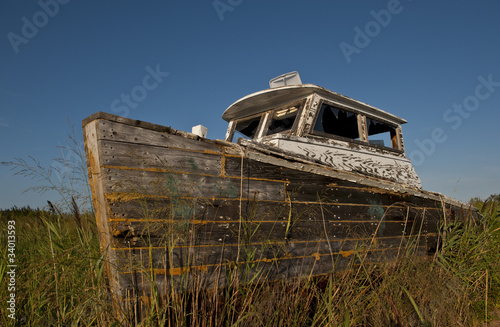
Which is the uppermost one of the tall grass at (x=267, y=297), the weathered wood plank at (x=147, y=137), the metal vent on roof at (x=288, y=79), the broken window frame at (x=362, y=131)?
the metal vent on roof at (x=288, y=79)

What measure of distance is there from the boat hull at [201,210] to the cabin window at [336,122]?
1.46 metres

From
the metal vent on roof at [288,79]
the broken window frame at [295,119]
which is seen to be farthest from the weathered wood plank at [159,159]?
the metal vent on roof at [288,79]

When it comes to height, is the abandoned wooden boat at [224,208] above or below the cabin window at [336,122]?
below

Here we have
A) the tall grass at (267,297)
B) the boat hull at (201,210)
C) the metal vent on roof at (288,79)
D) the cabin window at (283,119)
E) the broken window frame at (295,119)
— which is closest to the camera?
the tall grass at (267,297)

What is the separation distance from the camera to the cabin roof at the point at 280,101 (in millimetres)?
4645

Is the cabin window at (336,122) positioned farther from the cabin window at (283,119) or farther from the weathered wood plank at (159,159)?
the weathered wood plank at (159,159)

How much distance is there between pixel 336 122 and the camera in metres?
5.01

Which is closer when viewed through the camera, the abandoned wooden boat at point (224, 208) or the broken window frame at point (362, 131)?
the abandoned wooden boat at point (224, 208)

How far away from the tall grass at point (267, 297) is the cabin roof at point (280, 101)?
99.8 inches

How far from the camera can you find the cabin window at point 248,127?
579cm

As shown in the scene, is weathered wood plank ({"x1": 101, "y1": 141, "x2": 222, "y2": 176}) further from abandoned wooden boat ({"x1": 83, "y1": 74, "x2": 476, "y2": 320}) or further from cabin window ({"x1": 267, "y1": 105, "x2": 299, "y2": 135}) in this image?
cabin window ({"x1": 267, "y1": 105, "x2": 299, "y2": 135})

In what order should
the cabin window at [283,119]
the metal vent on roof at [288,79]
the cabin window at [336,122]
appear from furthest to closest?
the metal vent on roof at [288,79]
the cabin window at [283,119]
the cabin window at [336,122]

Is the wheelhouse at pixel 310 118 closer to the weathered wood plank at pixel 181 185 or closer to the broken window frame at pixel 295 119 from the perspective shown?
the broken window frame at pixel 295 119

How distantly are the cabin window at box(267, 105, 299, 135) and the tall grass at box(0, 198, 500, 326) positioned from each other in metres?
2.55
